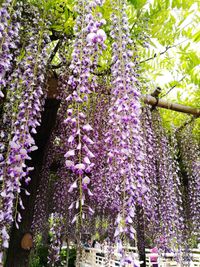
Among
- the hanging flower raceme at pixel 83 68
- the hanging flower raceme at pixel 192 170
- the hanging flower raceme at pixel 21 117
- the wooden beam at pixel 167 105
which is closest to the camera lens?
the hanging flower raceme at pixel 83 68

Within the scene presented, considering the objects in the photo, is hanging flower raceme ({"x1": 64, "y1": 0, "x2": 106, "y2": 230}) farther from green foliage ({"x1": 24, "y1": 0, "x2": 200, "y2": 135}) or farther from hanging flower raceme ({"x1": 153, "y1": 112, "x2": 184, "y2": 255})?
hanging flower raceme ({"x1": 153, "y1": 112, "x2": 184, "y2": 255})

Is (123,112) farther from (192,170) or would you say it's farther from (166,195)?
(192,170)

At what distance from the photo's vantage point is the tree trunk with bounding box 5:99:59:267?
2.72 m

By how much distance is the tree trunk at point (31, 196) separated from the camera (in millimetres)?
2721

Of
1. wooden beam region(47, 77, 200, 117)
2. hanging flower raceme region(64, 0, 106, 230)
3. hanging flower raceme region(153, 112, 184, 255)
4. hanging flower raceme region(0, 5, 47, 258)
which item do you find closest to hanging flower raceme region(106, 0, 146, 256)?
hanging flower raceme region(64, 0, 106, 230)

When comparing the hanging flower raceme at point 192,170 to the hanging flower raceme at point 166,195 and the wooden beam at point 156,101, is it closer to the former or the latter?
the hanging flower raceme at point 166,195

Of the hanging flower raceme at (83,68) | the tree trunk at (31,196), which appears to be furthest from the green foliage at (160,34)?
the tree trunk at (31,196)

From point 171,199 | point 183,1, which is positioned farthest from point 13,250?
point 183,1

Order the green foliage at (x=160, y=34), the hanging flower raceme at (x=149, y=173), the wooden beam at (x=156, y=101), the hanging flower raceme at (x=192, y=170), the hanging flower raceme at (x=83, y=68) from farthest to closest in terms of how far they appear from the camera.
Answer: the hanging flower raceme at (x=192, y=170) → the hanging flower raceme at (x=149, y=173) → the wooden beam at (x=156, y=101) → the green foliage at (x=160, y=34) → the hanging flower raceme at (x=83, y=68)

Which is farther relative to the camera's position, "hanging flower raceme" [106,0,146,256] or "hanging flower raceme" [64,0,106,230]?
"hanging flower raceme" [106,0,146,256]

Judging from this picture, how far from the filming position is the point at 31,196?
2.85 m

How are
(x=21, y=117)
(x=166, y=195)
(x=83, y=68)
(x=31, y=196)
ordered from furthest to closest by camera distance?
1. (x=166, y=195)
2. (x=31, y=196)
3. (x=21, y=117)
4. (x=83, y=68)

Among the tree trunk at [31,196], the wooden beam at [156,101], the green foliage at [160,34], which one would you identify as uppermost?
the green foliage at [160,34]

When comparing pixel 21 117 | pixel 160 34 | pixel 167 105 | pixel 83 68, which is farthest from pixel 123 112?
pixel 167 105
